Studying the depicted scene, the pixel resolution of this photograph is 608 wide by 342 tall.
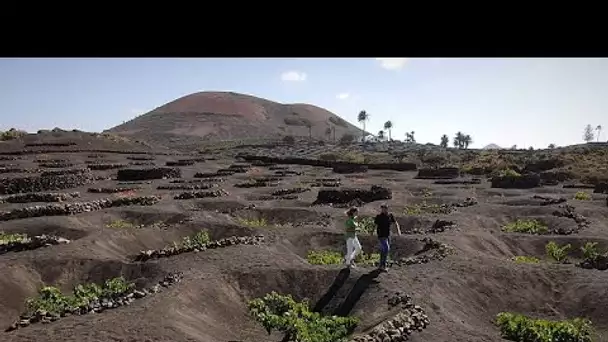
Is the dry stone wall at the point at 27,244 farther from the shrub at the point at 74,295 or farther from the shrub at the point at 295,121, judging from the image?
the shrub at the point at 295,121

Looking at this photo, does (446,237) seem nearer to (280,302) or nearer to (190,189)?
(280,302)

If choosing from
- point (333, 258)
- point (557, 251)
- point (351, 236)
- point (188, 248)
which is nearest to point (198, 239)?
point (188, 248)

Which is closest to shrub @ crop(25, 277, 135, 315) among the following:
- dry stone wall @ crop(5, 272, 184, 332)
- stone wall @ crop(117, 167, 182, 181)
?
dry stone wall @ crop(5, 272, 184, 332)

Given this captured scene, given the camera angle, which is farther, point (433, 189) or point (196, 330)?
point (433, 189)

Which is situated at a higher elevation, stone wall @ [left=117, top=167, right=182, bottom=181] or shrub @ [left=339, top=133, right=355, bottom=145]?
shrub @ [left=339, top=133, right=355, bottom=145]

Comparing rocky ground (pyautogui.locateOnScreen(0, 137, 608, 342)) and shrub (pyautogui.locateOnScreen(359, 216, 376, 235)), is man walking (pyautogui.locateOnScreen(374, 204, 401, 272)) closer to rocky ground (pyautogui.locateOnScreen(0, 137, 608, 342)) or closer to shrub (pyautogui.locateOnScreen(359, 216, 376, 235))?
rocky ground (pyautogui.locateOnScreen(0, 137, 608, 342))

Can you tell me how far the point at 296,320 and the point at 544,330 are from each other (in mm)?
6089

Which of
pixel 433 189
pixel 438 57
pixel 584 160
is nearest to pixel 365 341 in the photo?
pixel 438 57

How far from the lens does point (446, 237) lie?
22.5 m

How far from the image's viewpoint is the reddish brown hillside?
447 feet

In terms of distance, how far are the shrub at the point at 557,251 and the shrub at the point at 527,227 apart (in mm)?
3249

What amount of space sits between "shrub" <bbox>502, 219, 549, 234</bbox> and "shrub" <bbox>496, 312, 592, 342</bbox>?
1183cm

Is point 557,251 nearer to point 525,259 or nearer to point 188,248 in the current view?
point 525,259
